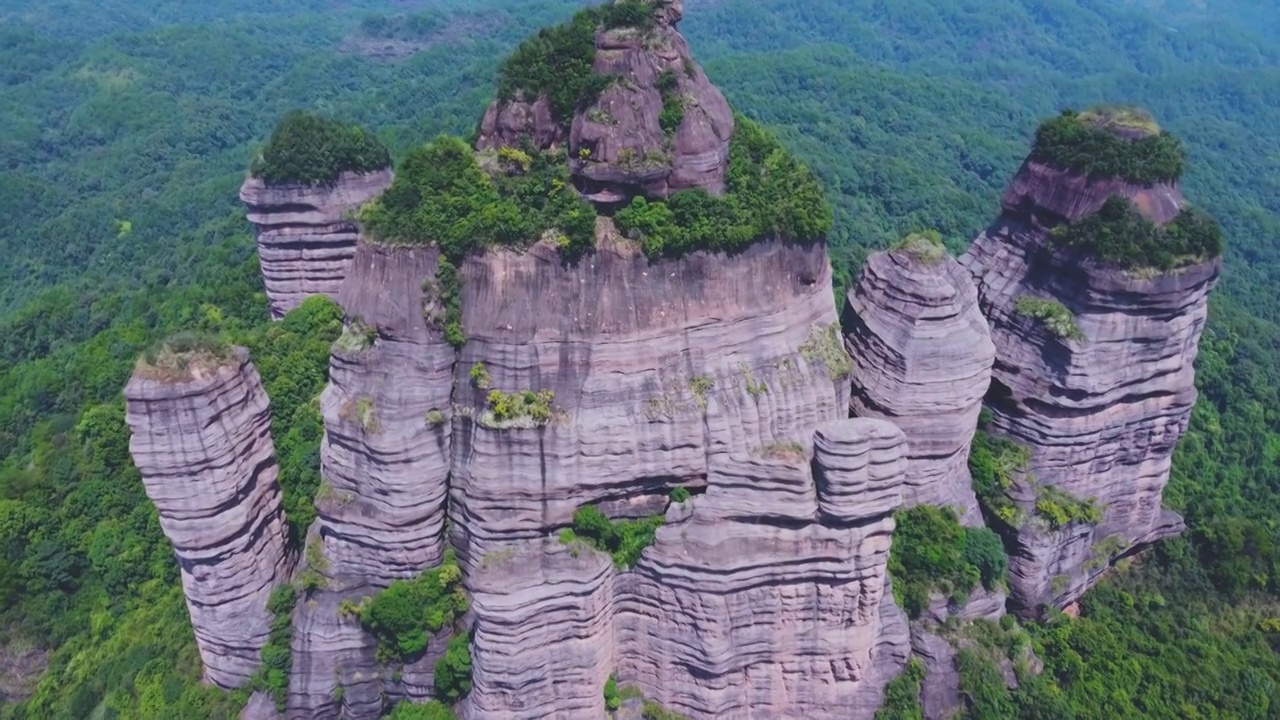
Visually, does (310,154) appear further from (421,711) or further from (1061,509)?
(1061,509)

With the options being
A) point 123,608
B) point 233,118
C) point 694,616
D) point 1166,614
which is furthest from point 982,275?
point 233,118

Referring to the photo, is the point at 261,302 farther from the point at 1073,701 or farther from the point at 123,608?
the point at 1073,701

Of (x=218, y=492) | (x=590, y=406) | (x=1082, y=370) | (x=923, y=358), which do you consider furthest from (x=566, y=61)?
(x=1082, y=370)

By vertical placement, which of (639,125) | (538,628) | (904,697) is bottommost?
(904,697)

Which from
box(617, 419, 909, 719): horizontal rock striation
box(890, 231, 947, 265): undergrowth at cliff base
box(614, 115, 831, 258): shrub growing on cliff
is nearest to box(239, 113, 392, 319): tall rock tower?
box(614, 115, 831, 258): shrub growing on cliff

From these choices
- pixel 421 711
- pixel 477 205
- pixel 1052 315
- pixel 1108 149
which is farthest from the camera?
pixel 1052 315

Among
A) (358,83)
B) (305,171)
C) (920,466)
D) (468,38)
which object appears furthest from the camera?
(468,38)
